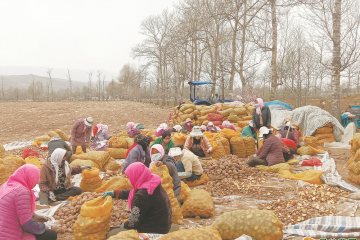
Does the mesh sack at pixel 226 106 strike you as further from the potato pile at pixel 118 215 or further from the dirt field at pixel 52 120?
the potato pile at pixel 118 215

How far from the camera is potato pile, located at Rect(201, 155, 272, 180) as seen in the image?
4848 mm

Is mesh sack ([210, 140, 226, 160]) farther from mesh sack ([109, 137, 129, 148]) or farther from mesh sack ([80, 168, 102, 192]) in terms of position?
mesh sack ([80, 168, 102, 192])

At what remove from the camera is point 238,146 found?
6.47 meters

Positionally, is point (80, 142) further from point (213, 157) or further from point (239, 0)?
point (239, 0)

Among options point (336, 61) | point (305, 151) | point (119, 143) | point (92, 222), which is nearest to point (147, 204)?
point (92, 222)

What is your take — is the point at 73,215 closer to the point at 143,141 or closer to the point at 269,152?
the point at 143,141

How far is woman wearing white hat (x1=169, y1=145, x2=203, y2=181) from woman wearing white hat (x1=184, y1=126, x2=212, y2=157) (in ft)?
3.91

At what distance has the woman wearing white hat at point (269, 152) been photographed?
5.31 metres

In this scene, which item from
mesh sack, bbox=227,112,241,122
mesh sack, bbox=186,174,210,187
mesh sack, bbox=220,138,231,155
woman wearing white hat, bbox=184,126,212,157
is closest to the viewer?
mesh sack, bbox=186,174,210,187

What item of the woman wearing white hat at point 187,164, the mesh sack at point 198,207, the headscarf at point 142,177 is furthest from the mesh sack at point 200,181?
the headscarf at point 142,177

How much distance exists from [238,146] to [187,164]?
2475 millimetres

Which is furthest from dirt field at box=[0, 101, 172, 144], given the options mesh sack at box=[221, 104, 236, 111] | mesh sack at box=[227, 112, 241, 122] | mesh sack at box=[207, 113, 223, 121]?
mesh sack at box=[227, 112, 241, 122]

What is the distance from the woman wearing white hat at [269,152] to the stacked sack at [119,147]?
338 centimetres

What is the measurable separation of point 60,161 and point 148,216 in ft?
6.65
